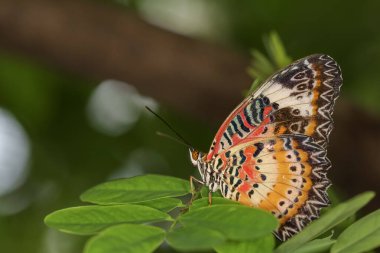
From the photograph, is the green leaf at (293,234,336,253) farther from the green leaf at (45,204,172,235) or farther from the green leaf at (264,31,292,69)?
the green leaf at (264,31,292,69)

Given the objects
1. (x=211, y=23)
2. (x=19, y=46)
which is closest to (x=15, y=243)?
(x=19, y=46)

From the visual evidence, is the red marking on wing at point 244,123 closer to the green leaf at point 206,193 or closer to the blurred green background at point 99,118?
the green leaf at point 206,193

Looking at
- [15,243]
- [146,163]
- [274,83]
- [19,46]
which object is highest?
[19,46]

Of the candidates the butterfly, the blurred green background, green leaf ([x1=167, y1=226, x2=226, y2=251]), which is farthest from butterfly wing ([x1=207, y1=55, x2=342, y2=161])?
the blurred green background

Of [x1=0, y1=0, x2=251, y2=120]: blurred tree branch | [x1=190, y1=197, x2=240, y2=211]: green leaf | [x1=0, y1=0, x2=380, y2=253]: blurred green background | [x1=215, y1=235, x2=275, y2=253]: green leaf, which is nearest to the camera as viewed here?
[x1=215, y1=235, x2=275, y2=253]: green leaf

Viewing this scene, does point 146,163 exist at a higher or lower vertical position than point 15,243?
higher

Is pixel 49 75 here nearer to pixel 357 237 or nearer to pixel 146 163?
pixel 146 163
